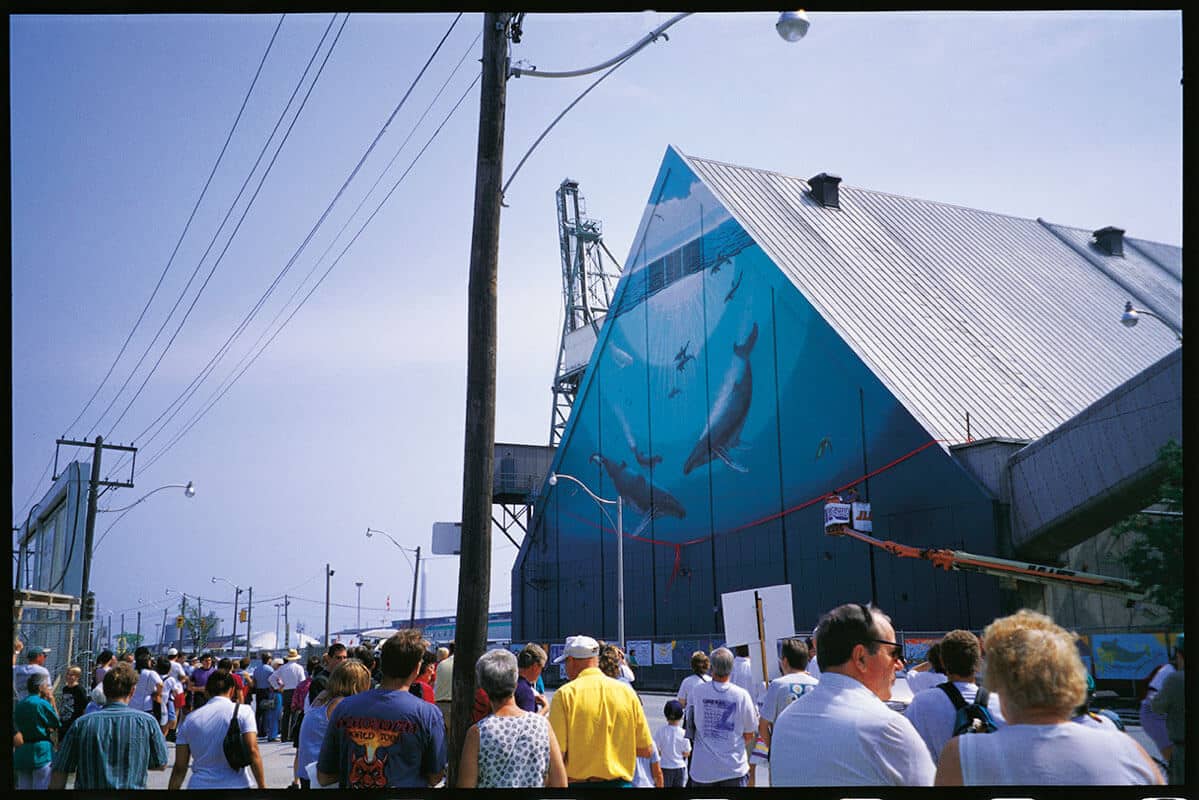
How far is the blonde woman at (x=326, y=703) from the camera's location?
25.1 feet

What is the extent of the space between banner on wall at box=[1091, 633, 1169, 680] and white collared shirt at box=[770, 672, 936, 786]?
78.6 ft

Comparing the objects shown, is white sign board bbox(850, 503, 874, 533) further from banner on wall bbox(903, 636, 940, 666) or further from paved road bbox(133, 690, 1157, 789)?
paved road bbox(133, 690, 1157, 789)

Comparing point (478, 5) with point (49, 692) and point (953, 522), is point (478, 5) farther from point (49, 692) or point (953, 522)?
point (953, 522)

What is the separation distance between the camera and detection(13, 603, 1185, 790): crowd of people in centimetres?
369

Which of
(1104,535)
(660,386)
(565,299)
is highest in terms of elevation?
(565,299)

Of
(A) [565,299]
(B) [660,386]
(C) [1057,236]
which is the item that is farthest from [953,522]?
(A) [565,299]

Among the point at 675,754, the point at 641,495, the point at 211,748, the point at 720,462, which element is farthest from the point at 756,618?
the point at 641,495

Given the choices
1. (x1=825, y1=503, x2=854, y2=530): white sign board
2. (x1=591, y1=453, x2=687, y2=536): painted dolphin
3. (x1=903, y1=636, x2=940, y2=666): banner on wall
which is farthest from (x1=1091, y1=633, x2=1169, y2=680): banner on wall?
(x1=591, y1=453, x2=687, y2=536): painted dolphin

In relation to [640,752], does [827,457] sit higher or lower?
higher

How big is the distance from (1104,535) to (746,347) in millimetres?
14888

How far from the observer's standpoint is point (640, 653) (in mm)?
42938

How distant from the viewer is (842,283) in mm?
37906

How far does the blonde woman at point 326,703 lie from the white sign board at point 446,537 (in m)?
55.9

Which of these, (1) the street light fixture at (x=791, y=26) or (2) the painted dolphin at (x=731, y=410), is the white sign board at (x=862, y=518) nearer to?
(2) the painted dolphin at (x=731, y=410)
